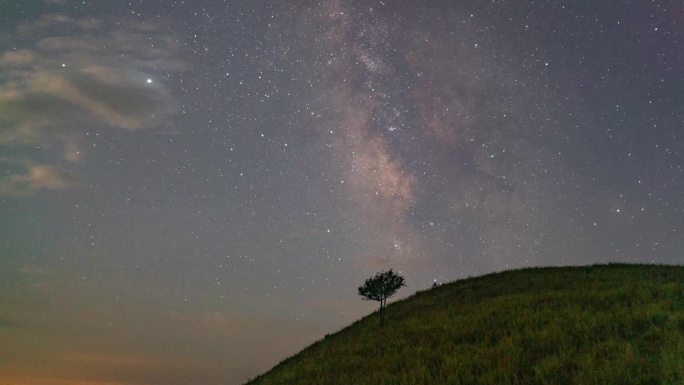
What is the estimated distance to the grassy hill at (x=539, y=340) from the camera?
12.6 metres

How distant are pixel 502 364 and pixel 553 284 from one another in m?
16.3

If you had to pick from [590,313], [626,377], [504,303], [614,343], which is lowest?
[626,377]

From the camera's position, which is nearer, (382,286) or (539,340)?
(539,340)

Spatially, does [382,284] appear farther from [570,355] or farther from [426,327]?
[570,355]

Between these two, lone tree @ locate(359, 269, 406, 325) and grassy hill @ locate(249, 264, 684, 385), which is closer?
grassy hill @ locate(249, 264, 684, 385)

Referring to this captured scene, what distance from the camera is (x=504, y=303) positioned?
24938mm

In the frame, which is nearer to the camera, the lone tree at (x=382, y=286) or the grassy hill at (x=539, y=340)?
the grassy hill at (x=539, y=340)

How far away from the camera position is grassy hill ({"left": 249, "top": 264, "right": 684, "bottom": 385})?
12.6 metres

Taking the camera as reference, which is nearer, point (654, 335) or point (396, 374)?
point (654, 335)

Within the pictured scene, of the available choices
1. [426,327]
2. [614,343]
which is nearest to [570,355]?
[614,343]

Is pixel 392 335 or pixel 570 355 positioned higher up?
pixel 392 335

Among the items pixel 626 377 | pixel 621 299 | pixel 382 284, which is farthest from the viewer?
pixel 382 284

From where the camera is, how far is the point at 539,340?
16.1 m

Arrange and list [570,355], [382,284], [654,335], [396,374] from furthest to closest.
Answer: [382,284] → [396,374] → [654,335] → [570,355]
